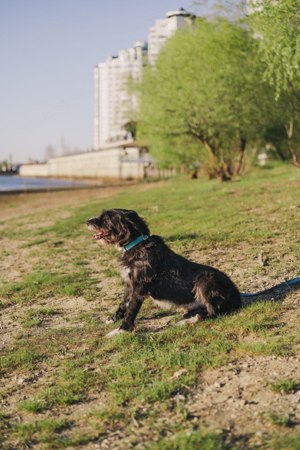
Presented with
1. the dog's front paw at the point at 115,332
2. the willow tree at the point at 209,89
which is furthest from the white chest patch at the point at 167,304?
the willow tree at the point at 209,89

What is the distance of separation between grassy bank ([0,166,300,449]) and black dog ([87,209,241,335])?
272 millimetres

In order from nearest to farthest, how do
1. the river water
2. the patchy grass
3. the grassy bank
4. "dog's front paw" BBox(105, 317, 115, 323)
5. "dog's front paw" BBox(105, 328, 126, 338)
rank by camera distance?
1. the grassy bank
2. the patchy grass
3. "dog's front paw" BBox(105, 328, 126, 338)
4. "dog's front paw" BBox(105, 317, 115, 323)
5. the river water

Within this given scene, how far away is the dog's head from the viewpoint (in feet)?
23.8

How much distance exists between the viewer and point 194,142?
122 feet

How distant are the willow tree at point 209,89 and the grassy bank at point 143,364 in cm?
1892

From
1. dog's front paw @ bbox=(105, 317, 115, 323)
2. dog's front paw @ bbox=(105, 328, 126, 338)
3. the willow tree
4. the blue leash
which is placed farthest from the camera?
the willow tree

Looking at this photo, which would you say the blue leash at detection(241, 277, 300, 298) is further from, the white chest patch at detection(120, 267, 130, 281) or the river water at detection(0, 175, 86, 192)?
the river water at detection(0, 175, 86, 192)

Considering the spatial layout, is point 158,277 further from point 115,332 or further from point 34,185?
point 34,185

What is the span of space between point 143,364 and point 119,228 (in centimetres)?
205

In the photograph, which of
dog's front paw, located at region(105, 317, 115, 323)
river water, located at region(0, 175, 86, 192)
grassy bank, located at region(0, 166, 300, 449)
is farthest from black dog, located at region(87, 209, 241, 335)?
river water, located at region(0, 175, 86, 192)

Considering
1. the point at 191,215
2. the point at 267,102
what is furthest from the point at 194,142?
the point at 191,215

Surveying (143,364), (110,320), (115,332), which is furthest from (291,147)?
(143,364)

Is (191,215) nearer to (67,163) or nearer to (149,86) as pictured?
(149,86)

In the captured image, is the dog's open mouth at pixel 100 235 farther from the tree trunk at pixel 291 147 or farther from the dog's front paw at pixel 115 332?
the tree trunk at pixel 291 147
